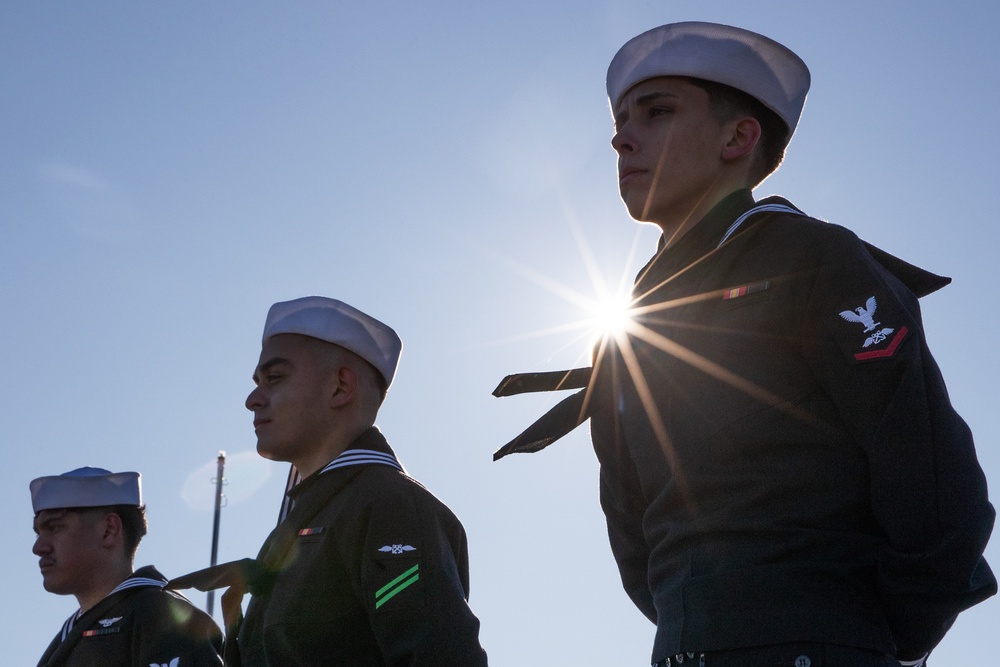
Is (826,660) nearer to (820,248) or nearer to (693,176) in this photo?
(820,248)

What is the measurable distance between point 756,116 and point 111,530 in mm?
5979

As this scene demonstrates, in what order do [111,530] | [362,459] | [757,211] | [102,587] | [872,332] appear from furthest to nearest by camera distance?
[111,530] → [102,587] → [362,459] → [757,211] → [872,332]

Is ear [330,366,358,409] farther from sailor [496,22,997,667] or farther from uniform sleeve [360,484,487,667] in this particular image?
sailor [496,22,997,667]

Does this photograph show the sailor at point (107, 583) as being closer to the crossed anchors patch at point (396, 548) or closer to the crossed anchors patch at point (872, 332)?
the crossed anchors patch at point (396, 548)

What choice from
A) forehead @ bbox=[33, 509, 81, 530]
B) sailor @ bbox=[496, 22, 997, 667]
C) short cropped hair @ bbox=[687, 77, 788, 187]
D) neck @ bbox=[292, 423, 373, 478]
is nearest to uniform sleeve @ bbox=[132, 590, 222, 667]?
forehead @ bbox=[33, 509, 81, 530]

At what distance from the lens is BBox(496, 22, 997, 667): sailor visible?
2264 millimetres

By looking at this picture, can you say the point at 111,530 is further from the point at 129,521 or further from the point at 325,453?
the point at 325,453

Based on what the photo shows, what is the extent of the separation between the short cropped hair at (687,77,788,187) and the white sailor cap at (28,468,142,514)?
19.9ft

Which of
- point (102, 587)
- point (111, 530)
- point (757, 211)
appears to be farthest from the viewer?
point (111, 530)

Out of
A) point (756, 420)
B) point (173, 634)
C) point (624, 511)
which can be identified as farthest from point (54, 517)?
point (756, 420)

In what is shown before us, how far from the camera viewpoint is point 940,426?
2.32 m

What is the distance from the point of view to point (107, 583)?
739cm

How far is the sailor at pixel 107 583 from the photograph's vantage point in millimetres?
6586

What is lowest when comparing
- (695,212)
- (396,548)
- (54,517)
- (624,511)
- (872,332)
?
(624,511)
